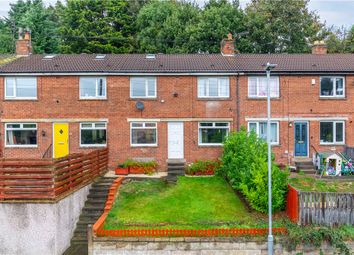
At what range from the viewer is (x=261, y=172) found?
13078 mm

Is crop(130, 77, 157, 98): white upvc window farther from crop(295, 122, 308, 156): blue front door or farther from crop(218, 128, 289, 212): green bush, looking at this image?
crop(295, 122, 308, 156): blue front door

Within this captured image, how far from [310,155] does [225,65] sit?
292 inches

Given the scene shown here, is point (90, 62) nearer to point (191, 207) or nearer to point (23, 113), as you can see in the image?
point (23, 113)

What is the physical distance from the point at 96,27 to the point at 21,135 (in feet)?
72.2

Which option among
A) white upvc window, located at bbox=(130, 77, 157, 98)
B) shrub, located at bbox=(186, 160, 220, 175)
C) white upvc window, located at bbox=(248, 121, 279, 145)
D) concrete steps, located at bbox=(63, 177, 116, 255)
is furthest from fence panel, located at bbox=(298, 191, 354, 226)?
white upvc window, located at bbox=(130, 77, 157, 98)

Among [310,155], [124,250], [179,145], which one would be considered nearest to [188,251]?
[124,250]

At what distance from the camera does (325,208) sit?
11891 millimetres

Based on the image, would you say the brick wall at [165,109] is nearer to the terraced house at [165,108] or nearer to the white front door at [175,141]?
the terraced house at [165,108]

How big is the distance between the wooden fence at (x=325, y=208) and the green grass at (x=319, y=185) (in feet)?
9.96

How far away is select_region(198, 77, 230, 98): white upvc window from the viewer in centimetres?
2047

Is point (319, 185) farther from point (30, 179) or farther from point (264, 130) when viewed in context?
point (30, 179)

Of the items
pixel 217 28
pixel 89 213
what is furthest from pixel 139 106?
pixel 217 28

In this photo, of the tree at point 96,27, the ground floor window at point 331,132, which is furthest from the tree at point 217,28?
the ground floor window at point 331,132

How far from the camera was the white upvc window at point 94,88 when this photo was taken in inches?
795
